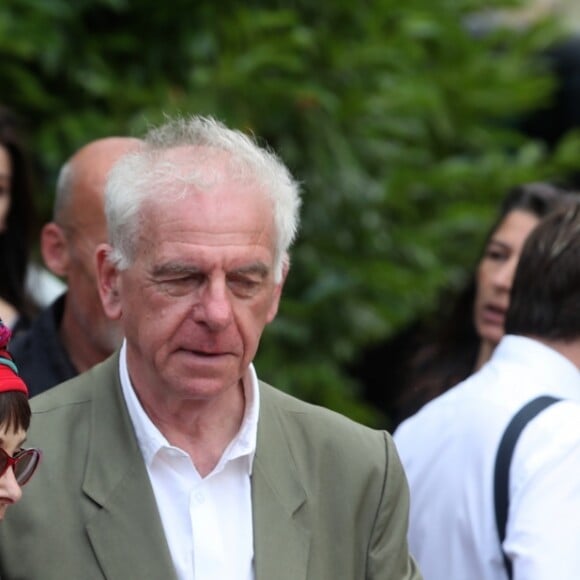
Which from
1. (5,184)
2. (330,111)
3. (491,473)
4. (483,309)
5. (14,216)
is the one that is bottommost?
(491,473)

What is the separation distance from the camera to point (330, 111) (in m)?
6.11

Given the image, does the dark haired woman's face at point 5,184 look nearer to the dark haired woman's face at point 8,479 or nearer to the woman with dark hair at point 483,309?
the woman with dark hair at point 483,309

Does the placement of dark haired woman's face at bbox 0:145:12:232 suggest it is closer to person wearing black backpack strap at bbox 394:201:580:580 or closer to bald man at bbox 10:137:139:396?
bald man at bbox 10:137:139:396

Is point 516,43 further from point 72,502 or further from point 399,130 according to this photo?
point 72,502

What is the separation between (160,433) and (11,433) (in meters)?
0.36

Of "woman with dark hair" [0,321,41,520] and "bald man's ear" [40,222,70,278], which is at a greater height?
"bald man's ear" [40,222,70,278]

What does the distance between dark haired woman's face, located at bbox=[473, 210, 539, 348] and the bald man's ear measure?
1.49 metres

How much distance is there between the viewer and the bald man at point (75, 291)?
4160 millimetres

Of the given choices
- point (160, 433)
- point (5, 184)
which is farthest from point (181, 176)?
point (5, 184)

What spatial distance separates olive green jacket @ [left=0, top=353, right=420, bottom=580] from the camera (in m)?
2.89

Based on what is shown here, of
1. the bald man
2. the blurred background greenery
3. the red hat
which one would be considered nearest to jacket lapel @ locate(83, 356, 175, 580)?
the red hat

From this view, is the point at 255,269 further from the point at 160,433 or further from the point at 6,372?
Result: the point at 6,372

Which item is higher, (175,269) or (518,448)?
(175,269)

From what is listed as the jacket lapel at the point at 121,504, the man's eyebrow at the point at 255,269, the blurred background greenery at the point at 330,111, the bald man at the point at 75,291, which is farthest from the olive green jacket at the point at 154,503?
the blurred background greenery at the point at 330,111
